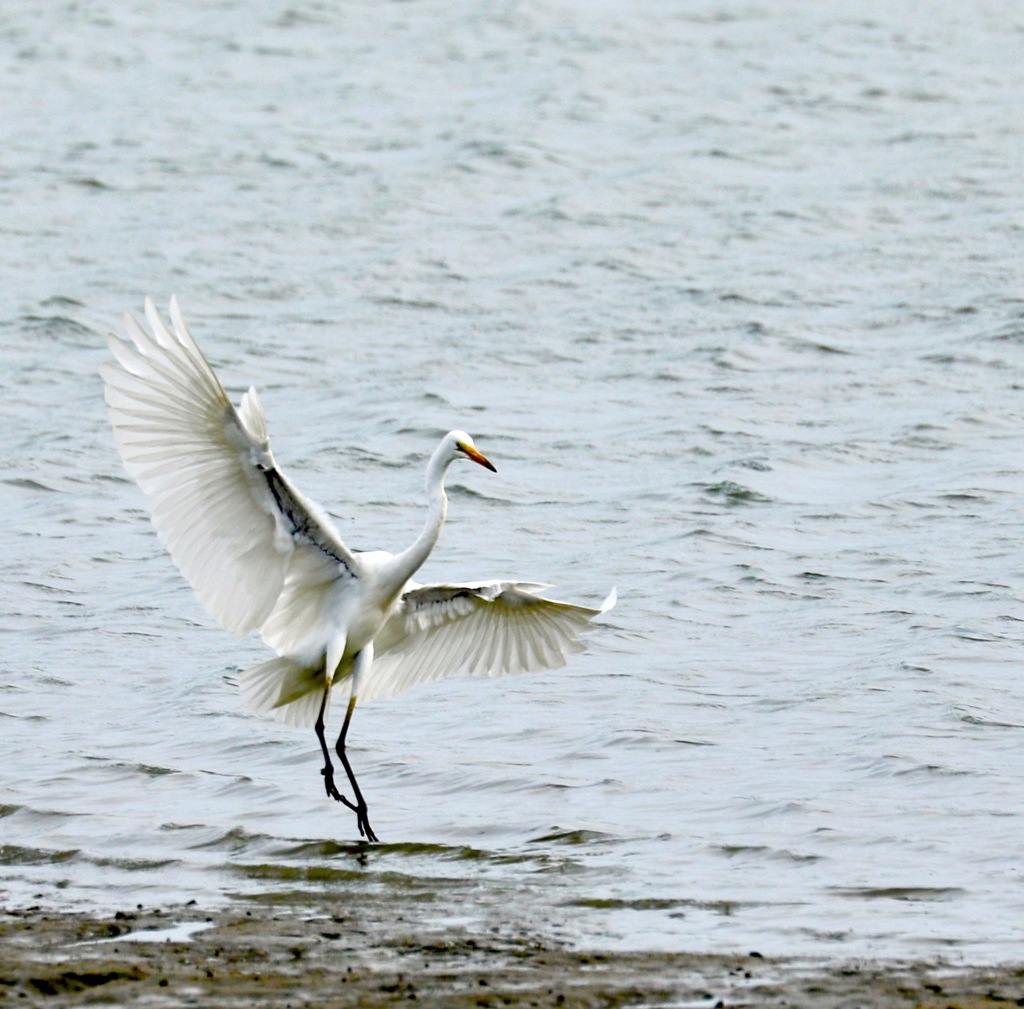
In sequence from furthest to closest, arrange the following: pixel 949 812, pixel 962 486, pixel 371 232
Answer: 1. pixel 371 232
2. pixel 962 486
3. pixel 949 812

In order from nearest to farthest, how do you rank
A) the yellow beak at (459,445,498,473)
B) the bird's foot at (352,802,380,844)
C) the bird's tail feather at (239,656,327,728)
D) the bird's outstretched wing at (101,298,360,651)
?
the bird's outstretched wing at (101,298,360,651), the bird's foot at (352,802,380,844), the yellow beak at (459,445,498,473), the bird's tail feather at (239,656,327,728)

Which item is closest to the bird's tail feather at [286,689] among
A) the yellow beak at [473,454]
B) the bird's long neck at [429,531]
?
the bird's long neck at [429,531]

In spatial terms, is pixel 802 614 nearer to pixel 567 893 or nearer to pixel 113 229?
pixel 567 893

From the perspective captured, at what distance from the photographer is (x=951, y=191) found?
22.7m

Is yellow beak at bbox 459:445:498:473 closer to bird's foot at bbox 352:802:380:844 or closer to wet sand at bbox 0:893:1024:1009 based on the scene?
bird's foot at bbox 352:802:380:844

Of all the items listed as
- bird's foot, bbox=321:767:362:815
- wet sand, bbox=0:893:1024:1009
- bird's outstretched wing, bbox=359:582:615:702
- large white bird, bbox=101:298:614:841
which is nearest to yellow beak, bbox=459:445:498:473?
large white bird, bbox=101:298:614:841

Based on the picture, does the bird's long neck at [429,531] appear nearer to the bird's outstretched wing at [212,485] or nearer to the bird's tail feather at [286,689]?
the bird's outstretched wing at [212,485]

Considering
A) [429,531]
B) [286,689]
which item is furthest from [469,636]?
[286,689]

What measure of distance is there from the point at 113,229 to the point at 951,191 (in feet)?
29.8

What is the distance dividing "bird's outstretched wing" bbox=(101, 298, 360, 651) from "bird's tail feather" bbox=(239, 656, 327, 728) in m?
0.29

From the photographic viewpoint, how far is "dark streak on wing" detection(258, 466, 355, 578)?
8.69 metres

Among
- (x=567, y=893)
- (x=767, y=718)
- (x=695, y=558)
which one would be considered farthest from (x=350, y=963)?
(x=695, y=558)

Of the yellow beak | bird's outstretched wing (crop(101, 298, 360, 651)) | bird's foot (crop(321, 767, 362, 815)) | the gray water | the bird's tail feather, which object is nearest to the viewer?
bird's outstretched wing (crop(101, 298, 360, 651))

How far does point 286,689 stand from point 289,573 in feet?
1.96
